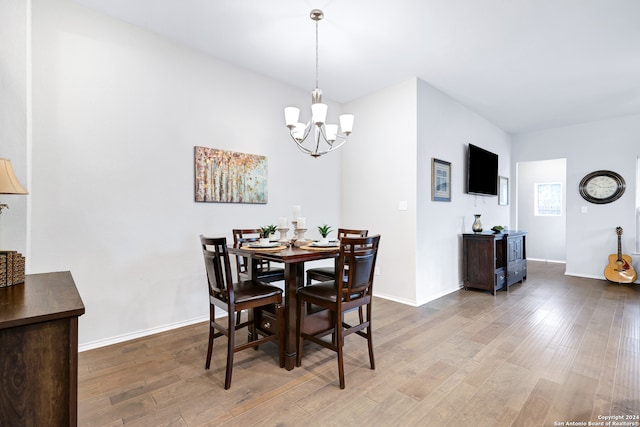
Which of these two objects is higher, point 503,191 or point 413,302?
point 503,191

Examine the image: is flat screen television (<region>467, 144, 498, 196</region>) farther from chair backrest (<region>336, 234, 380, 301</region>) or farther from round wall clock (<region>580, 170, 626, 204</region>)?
chair backrest (<region>336, 234, 380, 301</region>)

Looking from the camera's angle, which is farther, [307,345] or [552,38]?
[552,38]

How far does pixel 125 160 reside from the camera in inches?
105

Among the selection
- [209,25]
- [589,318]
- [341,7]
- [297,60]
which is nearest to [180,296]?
[209,25]

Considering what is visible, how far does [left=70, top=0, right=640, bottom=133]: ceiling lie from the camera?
2449 millimetres

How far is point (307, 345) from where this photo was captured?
102 inches

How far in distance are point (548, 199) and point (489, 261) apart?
171 inches

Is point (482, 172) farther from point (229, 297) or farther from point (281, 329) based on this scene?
point (229, 297)

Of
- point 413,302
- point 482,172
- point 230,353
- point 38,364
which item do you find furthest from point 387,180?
point 38,364

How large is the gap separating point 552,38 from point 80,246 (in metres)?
4.47

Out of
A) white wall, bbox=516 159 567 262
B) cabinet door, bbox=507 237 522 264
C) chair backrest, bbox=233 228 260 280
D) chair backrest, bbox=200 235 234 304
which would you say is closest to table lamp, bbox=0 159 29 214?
chair backrest, bbox=200 235 234 304

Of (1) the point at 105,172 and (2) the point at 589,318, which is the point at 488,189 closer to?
(2) the point at 589,318

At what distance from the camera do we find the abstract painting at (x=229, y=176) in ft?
10.2

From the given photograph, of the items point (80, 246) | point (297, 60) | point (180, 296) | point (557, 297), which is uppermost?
point (297, 60)
